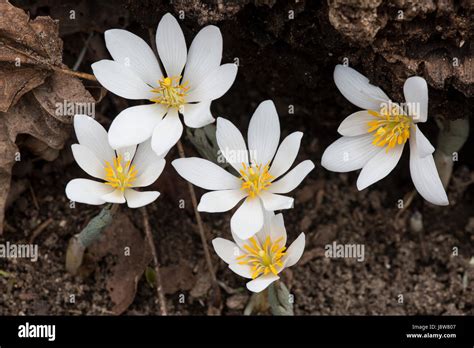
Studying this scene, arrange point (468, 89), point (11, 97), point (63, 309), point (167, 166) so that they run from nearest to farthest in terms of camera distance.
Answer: point (468, 89) < point (11, 97) < point (63, 309) < point (167, 166)

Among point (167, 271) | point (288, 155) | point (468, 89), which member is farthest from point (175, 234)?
point (468, 89)

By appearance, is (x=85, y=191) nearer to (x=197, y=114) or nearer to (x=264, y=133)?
(x=197, y=114)

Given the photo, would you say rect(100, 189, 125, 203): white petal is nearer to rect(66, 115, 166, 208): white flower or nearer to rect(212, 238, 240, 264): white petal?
rect(66, 115, 166, 208): white flower

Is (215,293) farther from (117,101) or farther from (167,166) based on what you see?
(117,101)

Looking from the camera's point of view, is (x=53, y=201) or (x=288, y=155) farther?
(x=53, y=201)

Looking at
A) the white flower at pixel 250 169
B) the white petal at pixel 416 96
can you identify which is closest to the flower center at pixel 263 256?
the white flower at pixel 250 169

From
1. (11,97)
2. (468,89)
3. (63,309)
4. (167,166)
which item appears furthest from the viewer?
(167,166)

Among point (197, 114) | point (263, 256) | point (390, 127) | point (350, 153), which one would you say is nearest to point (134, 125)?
point (197, 114)

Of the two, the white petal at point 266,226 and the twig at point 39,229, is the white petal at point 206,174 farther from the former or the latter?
the twig at point 39,229
